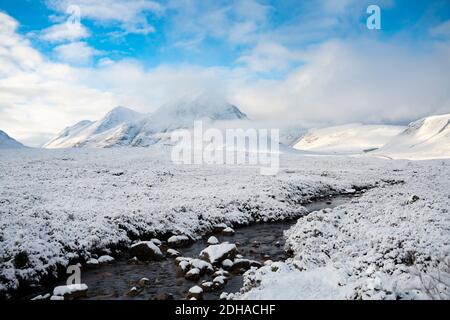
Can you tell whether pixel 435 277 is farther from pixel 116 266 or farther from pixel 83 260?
pixel 83 260

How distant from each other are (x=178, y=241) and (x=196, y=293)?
7270mm

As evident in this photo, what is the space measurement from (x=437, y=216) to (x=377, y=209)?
6241 millimetres

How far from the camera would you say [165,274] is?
1444 centimetres

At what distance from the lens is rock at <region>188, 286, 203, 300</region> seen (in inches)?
465

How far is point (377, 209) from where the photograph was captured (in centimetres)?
2052

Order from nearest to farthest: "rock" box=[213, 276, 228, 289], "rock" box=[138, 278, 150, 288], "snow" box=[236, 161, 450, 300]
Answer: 1. "snow" box=[236, 161, 450, 300]
2. "rock" box=[213, 276, 228, 289]
3. "rock" box=[138, 278, 150, 288]

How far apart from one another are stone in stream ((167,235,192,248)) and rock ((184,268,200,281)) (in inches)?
195

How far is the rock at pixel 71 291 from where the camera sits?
39.4 ft

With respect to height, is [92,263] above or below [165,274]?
above

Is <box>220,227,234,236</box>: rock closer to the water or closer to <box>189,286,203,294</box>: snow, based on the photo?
the water

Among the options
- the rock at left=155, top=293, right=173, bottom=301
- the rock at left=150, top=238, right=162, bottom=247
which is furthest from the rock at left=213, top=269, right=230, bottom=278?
the rock at left=150, top=238, right=162, bottom=247

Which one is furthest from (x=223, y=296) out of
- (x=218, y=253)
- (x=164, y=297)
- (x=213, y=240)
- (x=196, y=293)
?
(x=213, y=240)

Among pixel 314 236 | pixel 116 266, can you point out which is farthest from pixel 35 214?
pixel 314 236

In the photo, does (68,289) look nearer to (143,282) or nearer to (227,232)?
(143,282)
